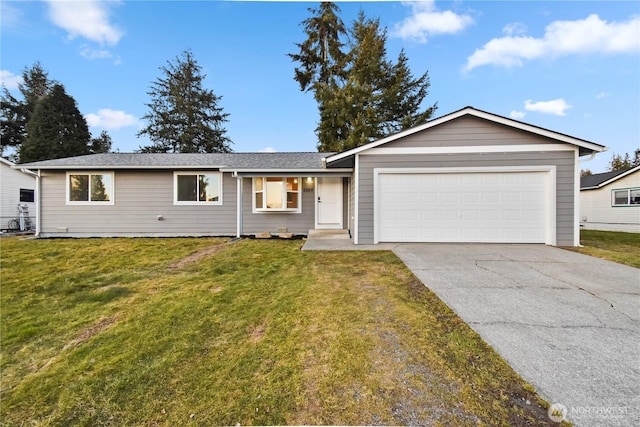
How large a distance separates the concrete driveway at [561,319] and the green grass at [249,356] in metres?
0.23

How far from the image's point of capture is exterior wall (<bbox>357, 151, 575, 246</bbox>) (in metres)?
7.06

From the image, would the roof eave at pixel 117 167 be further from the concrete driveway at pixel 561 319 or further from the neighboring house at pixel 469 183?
the concrete driveway at pixel 561 319

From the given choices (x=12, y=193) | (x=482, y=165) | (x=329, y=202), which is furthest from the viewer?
(x=12, y=193)

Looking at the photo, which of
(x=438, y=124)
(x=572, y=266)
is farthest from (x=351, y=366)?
(x=438, y=124)

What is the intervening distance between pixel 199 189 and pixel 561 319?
1024 cm

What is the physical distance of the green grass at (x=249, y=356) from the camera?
1.64 m

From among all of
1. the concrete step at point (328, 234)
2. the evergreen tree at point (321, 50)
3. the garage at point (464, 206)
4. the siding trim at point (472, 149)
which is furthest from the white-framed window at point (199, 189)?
the evergreen tree at point (321, 50)

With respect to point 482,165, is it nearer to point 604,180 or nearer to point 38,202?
point 604,180

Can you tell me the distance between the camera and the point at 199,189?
9.93 metres

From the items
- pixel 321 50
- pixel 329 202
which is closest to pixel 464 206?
pixel 329 202

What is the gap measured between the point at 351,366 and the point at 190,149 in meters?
26.2

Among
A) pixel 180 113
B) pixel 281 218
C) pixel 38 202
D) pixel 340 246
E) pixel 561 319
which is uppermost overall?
pixel 180 113

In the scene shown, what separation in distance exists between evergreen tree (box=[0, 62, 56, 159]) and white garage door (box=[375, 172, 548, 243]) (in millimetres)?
36235

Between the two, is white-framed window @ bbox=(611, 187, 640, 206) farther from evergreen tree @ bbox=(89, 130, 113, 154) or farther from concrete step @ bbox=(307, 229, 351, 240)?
evergreen tree @ bbox=(89, 130, 113, 154)
